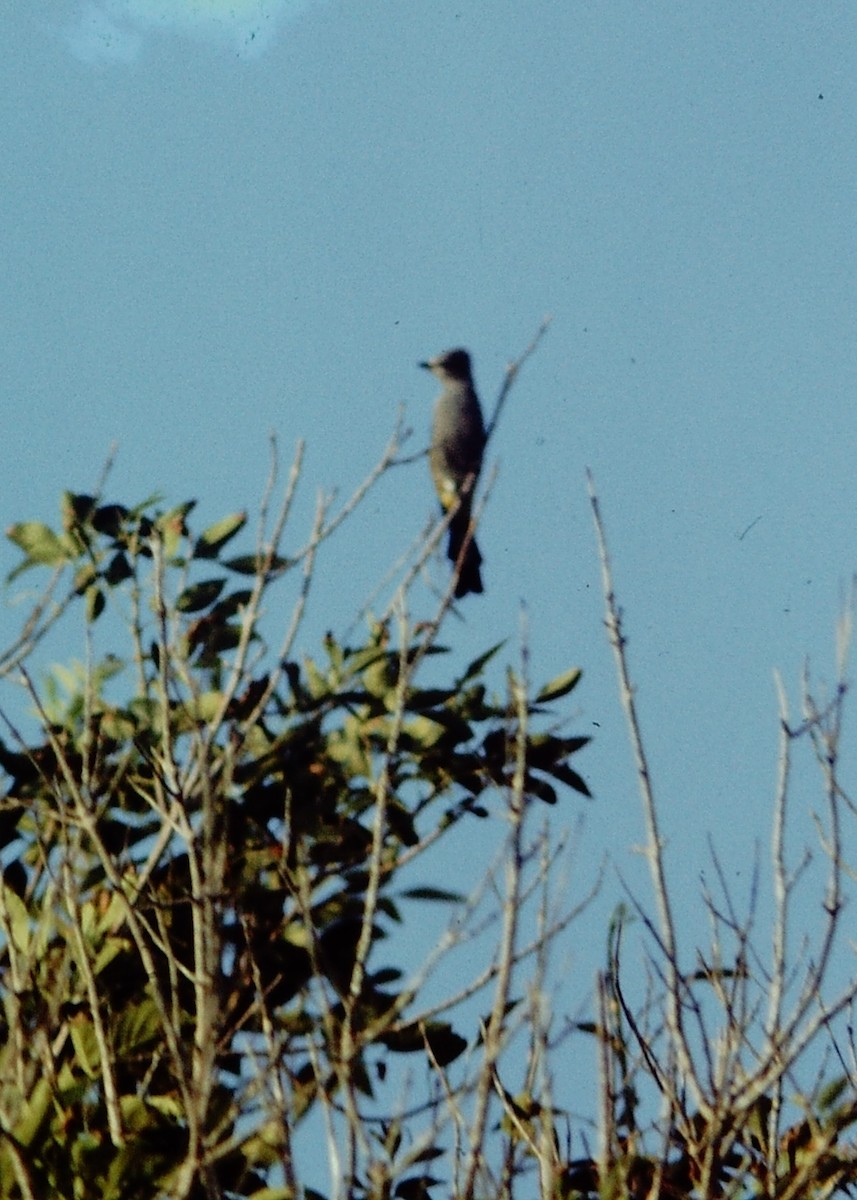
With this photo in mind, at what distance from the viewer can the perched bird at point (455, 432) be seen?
23.4 ft

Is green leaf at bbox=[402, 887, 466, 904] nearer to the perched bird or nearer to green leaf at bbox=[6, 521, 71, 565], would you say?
green leaf at bbox=[6, 521, 71, 565]

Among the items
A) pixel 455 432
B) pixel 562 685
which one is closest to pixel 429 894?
pixel 562 685

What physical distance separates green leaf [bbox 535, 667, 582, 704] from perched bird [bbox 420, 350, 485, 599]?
294cm

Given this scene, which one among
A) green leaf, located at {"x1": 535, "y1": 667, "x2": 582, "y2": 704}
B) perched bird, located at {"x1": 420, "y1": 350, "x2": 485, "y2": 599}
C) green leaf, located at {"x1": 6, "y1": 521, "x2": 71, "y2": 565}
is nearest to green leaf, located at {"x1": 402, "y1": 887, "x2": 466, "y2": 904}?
green leaf, located at {"x1": 535, "y1": 667, "x2": 582, "y2": 704}

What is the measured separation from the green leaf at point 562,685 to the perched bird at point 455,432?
116 inches

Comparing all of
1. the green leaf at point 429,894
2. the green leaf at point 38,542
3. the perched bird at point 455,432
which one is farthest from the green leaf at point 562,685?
the perched bird at point 455,432

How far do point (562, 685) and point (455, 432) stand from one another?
3.64m

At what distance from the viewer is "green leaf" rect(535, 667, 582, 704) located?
382 cm

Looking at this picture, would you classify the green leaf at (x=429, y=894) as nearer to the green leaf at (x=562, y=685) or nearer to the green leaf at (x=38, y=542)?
the green leaf at (x=562, y=685)

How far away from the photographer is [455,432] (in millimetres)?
7344

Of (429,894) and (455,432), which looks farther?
(455,432)

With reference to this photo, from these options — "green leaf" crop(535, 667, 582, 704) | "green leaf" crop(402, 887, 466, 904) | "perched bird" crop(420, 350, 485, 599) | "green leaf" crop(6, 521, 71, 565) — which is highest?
"perched bird" crop(420, 350, 485, 599)

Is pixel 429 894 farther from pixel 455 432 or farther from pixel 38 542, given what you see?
pixel 455 432

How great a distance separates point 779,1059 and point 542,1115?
1.48ft
